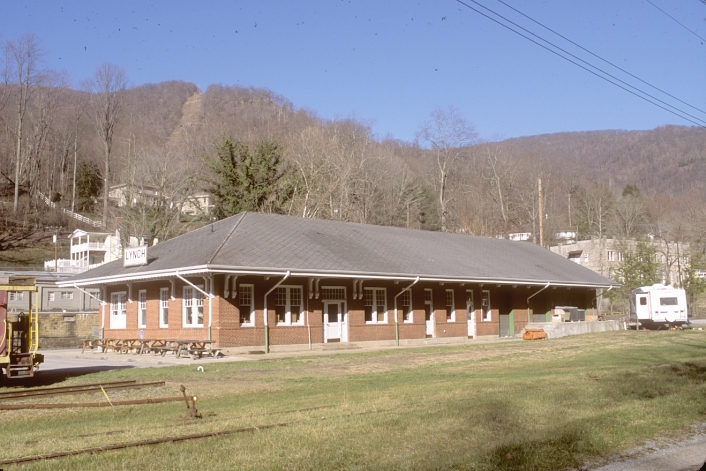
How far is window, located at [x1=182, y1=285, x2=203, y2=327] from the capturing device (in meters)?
28.4

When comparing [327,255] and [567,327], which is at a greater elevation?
[327,255]

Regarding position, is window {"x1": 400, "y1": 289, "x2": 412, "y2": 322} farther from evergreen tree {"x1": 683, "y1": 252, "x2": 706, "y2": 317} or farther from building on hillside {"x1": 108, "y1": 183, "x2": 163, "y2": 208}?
evergreen tree {"x1": 683, "y1": 252, "x2": 706, "y2": 317}

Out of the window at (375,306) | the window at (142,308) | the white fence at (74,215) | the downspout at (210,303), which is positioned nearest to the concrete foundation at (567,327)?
the window at (375,306)

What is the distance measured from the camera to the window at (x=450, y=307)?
36469 millimetres

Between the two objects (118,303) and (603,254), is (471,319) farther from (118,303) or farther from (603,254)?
(603,254)

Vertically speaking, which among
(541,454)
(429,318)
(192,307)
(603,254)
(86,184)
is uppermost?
(86,184)

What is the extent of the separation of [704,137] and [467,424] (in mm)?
77231

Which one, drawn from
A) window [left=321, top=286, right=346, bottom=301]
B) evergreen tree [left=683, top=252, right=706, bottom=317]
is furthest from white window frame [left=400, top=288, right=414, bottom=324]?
evergreen tree [left=683, top=252, right=706, bottom=317]

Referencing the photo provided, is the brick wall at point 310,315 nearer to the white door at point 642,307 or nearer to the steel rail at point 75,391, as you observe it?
the white door at point 642,307

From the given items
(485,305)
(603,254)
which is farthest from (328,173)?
(603,254)

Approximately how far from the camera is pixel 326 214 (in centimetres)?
5872

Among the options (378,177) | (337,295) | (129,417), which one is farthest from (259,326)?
(378,177)

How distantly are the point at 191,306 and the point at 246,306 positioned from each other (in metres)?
2.52

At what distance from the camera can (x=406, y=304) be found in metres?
34.2
